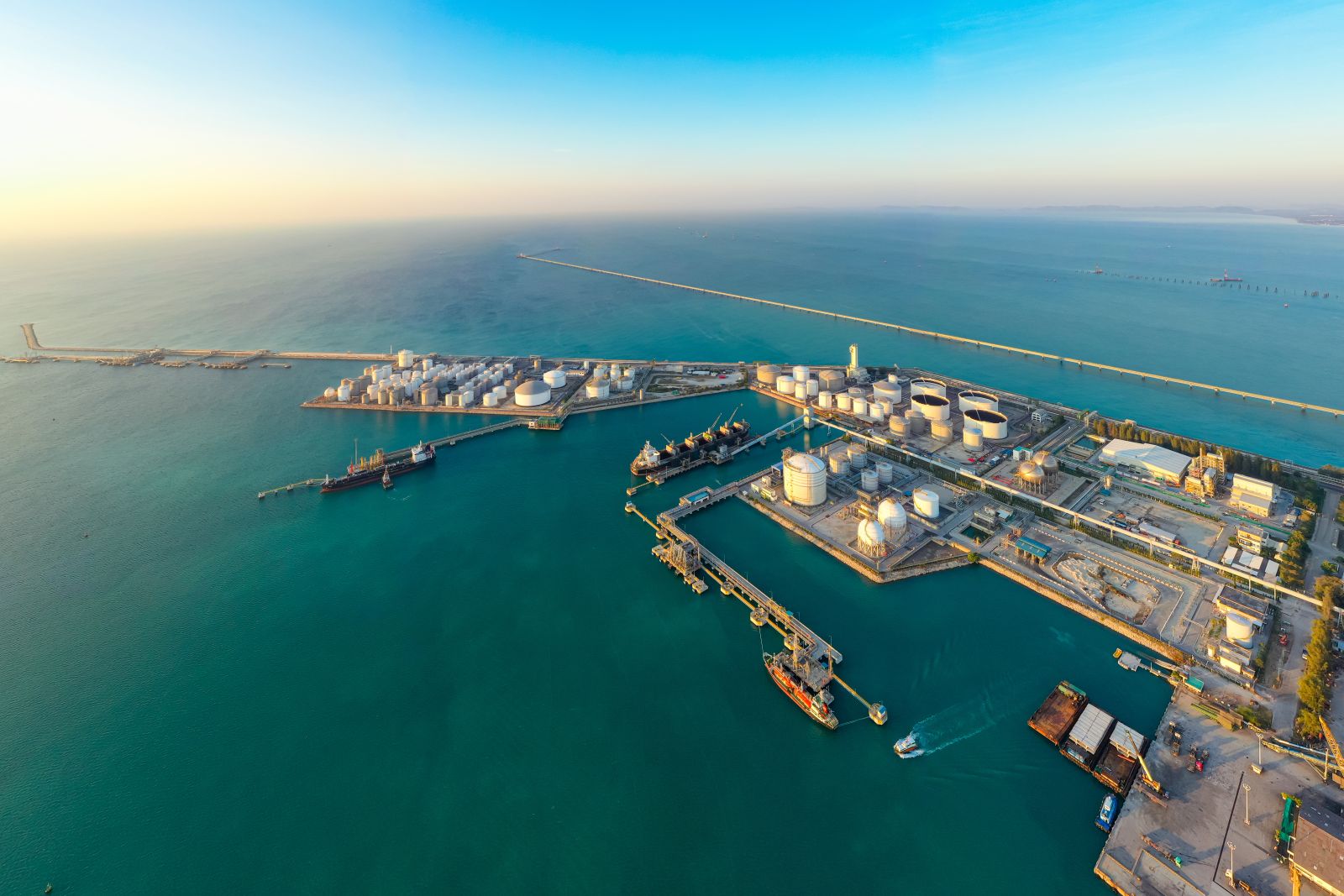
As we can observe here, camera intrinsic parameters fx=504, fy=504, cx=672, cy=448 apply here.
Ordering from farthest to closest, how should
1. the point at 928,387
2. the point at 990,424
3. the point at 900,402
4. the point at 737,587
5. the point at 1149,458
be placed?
the point at 928,387 < the point at 900,402 < the point at 990,424 < the point at 1149,458 < the point at 737,587

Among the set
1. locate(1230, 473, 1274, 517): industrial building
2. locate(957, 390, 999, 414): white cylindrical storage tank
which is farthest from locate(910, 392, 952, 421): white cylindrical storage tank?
locate(1230, 473, 1274, 517): industrial building

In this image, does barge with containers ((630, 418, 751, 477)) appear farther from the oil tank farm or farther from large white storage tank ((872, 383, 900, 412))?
the oil tank farm

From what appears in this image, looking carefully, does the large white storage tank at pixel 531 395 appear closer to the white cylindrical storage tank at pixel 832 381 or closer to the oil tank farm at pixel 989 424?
the white cylindrical storage tank at pixel 832 381

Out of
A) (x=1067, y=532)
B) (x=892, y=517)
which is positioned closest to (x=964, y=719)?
(x=892, y=517)

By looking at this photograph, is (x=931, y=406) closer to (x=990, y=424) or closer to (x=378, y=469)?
(x=990, y=424)

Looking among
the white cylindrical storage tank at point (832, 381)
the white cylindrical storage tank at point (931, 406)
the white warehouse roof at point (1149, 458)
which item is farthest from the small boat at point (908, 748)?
the white cylindrical storage tank at point (832, 381)
